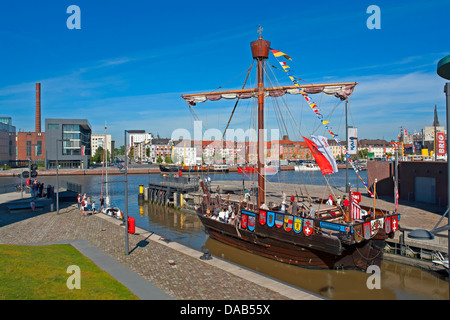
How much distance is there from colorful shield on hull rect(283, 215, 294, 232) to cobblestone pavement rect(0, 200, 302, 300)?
17.3ft

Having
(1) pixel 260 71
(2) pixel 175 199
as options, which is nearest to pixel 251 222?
(1) pixel 260 71

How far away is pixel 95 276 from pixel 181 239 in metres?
15.0

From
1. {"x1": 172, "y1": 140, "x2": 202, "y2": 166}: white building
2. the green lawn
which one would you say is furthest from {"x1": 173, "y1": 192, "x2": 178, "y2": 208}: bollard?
{"x1": 172, "y1": 140, "x2": 202, "y2": 166}: white building

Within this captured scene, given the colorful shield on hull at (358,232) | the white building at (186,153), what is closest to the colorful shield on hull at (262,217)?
the colorful shield on hull at (358,232)

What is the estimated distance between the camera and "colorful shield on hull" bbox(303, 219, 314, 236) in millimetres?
18297

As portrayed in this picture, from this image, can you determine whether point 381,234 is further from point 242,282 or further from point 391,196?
point 391,196

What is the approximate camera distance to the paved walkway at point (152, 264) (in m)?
13.0

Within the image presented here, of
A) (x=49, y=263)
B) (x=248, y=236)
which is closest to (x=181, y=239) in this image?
(x=248, y=236)

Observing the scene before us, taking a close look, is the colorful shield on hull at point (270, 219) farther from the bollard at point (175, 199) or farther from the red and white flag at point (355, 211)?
the bollard at point (175, 199)

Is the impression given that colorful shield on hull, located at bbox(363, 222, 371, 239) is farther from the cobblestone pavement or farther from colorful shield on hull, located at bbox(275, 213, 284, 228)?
the cobblestone pavement

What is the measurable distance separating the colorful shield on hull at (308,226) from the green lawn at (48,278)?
→ 10.0m

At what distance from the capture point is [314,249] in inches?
734

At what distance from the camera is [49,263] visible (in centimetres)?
1484
